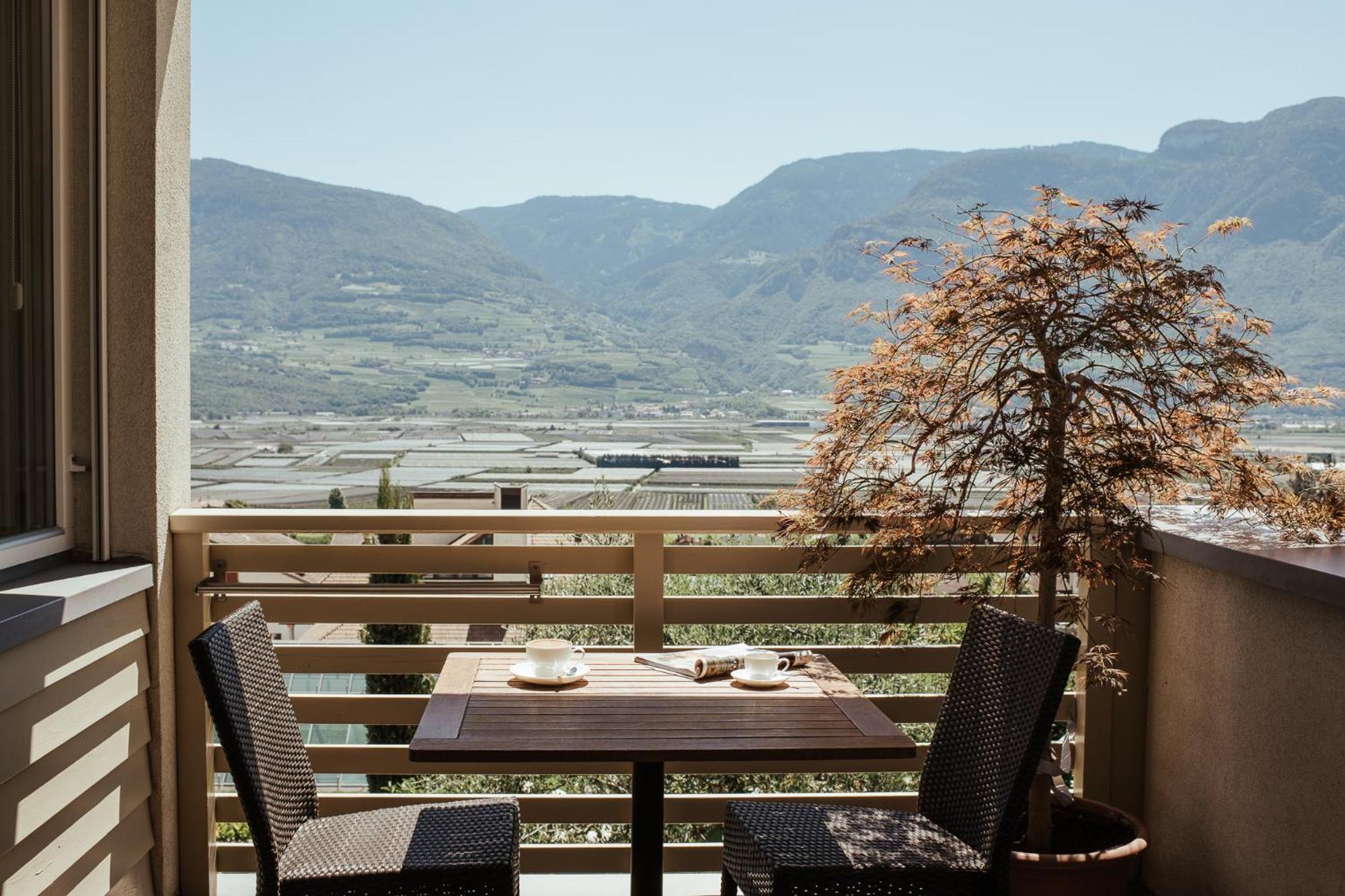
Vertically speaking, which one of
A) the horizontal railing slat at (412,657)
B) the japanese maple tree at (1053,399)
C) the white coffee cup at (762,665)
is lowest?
the horizontal railing slat at (412,657)

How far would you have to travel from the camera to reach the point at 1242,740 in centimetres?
267

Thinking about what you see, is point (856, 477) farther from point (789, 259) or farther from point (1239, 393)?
point (789, 259)

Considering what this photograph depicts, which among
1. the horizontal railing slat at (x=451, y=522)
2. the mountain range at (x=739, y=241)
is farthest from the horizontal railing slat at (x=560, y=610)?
the mountain range at (x=739, y=241)

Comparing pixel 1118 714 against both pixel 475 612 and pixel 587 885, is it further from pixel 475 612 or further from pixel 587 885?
pixel 475 612

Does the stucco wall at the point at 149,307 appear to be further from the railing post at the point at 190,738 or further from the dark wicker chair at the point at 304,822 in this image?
the dark wicker chair at the point at 304,822

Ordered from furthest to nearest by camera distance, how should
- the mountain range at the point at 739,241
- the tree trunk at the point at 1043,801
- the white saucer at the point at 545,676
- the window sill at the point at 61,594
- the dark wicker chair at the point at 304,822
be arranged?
the mountain range at the point at 739,241 < the tree trunk at the point at 1043,801 < the white saucer at the point at 545,676 < the window sill at the point at 61,594 < the dark wicker chair at the point at 304,822

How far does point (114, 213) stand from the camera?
288 cm

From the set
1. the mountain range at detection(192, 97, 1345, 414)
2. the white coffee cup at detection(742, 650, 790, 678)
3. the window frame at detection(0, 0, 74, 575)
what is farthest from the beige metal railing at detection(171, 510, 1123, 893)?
the mountain range at detection(192, 97, 1345, 414)

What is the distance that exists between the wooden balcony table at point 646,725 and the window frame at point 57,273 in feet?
3.46

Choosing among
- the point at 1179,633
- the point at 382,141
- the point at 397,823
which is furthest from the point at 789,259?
the point at 382,141

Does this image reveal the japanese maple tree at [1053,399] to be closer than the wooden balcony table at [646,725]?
No

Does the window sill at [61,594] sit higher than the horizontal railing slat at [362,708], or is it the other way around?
the window sill at [61,594]

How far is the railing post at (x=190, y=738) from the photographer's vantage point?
122 inches

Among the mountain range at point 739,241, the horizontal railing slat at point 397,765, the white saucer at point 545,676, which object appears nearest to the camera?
the white saucer at point 545,676
